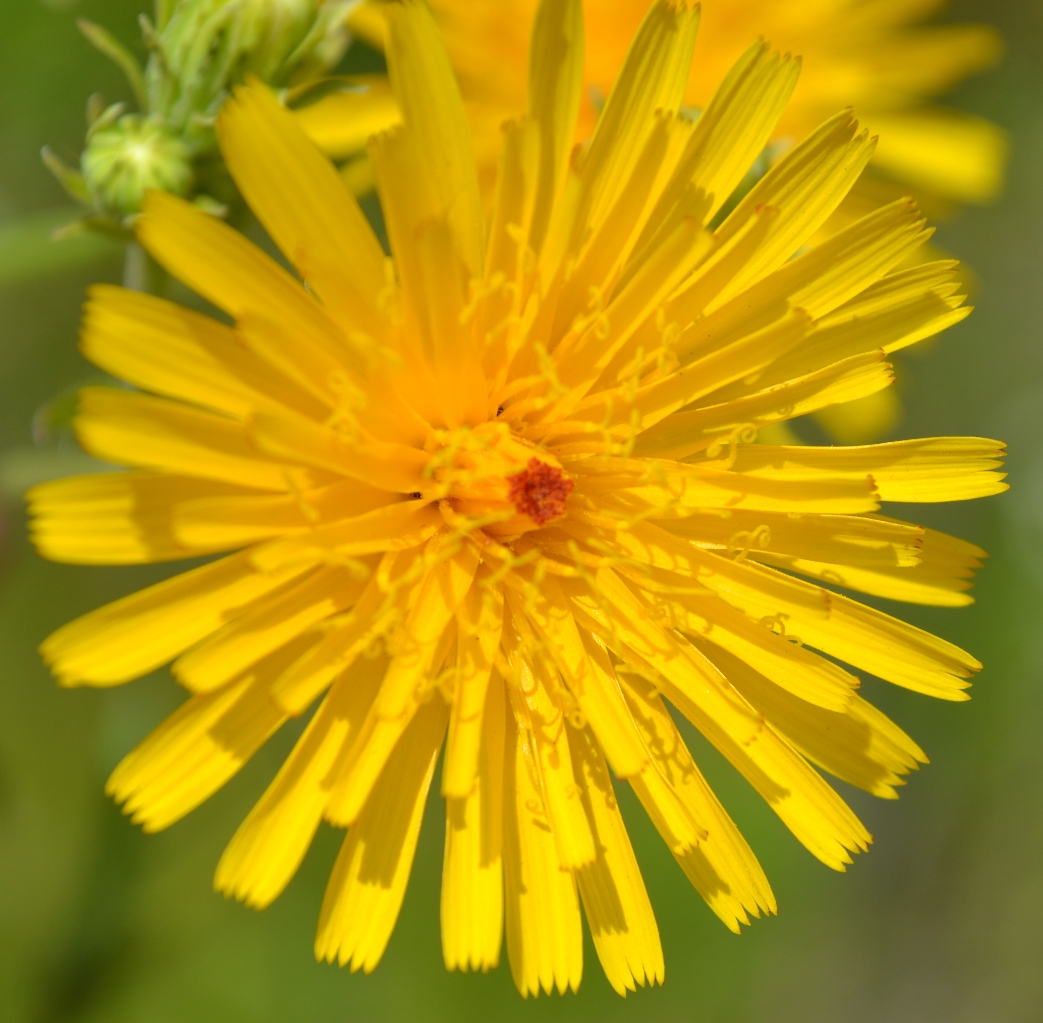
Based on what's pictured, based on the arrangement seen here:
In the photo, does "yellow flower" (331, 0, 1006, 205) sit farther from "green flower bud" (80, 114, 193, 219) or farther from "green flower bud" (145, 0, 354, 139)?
"green flower bud" (80, 114, 193, 219)

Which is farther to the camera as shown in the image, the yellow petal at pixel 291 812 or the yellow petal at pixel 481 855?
the yellow petal at pixel 481 855

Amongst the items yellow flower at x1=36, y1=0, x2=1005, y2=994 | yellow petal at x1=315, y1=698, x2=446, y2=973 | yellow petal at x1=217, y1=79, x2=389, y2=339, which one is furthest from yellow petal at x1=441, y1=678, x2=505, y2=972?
yellow petal at x1=217, y1=79, x2=389, y2=339

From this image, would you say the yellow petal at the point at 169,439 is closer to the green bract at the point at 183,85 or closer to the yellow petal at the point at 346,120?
the green bract at the point at 183,85

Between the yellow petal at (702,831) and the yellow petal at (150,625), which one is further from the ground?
the yellow petal at (150,625)

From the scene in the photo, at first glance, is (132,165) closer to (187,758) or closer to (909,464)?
(187,758)

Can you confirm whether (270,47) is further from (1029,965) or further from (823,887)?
(1029,965)

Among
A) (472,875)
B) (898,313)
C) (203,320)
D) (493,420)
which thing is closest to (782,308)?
(898,313)

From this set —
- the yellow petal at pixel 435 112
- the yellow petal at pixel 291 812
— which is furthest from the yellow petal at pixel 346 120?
the yellow petal at pixel 291 812
